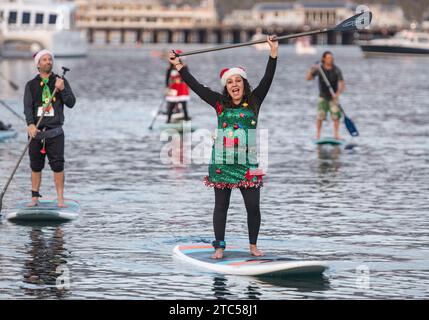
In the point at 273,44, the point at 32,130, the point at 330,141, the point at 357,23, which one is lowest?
the point at 330,141

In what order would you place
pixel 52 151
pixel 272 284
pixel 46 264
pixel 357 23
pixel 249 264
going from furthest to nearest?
pixel 52 151 < pixel 357 23 < pixel 46 264 < pixel 249 264 < pixel 272 284

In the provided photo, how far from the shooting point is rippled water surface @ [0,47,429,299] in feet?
42.9

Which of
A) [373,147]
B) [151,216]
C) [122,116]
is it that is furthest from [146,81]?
[151,216]

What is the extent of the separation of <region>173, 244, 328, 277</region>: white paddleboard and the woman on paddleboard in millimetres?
480

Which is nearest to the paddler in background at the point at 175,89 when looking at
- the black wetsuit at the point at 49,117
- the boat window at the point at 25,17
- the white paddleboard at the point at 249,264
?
the black wetsuit at the point at 49,117

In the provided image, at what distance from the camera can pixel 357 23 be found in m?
14.4

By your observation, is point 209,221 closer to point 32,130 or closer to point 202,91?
point 32,130

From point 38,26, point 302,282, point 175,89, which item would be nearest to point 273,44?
point 302,282

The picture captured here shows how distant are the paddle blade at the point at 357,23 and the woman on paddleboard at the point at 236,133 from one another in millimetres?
942

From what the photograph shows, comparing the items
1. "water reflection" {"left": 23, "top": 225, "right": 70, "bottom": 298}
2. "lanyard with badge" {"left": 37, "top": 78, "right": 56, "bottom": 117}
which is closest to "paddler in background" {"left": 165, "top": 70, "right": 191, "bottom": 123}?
"lanyard with badge" {"left": 37, "top": 78, "right": 56, "bottom": 117}

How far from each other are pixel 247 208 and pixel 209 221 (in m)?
3.58

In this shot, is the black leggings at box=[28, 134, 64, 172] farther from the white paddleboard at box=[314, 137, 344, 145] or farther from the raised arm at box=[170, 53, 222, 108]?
the white paddleboard at box=[314, 137, 344, 145]

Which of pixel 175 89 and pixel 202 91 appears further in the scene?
pixel 175 89

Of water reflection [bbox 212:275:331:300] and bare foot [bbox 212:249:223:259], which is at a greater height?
bare foot [bbox 212:249:223:259]
